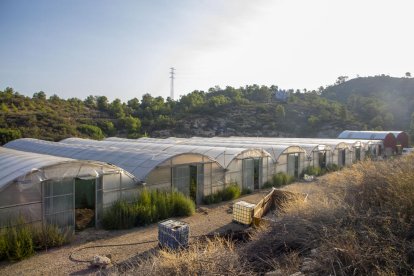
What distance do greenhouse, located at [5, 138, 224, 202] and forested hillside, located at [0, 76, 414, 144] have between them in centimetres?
2552

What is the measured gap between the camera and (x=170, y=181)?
15625 mm

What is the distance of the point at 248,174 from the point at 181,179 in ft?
19.0

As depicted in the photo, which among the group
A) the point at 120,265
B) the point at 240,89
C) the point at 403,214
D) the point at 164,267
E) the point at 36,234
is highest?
the point at 240,89

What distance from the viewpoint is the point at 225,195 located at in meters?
17.8

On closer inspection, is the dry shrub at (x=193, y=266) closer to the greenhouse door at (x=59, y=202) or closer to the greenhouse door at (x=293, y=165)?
the greenhouse door at (x=59, y=202)

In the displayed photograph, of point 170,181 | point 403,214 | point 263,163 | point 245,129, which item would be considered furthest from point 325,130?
point 403,214

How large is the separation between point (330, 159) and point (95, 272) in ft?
81.4

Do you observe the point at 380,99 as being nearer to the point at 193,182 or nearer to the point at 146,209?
the point at 193,182

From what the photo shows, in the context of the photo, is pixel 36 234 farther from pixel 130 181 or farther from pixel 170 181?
pixel 170 181

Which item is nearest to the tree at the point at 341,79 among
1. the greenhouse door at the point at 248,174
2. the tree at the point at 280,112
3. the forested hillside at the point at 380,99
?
the forested hillside at the point at 380,99

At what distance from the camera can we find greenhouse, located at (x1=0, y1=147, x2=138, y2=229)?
10562 millimetres

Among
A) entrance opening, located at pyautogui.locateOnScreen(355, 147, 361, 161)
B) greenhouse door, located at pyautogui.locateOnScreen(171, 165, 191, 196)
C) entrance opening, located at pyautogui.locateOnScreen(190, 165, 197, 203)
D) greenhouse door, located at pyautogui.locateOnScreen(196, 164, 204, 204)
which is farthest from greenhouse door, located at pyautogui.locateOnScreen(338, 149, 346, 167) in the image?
greenhouse door, located at pyautogui.locateOnScreen(171, 165, 191, 196)

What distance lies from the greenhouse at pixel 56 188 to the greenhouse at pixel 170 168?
128cm

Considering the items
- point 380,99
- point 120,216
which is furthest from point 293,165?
point 380,99
